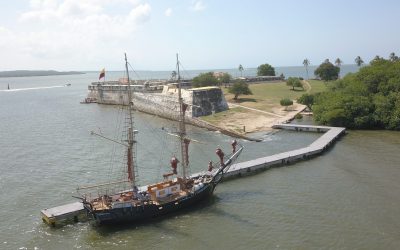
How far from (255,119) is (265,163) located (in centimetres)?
2723

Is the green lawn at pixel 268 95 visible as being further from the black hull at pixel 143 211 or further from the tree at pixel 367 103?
the black hull at pixel 143 211

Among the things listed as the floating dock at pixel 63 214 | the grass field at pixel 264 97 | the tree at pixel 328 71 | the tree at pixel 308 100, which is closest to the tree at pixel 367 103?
the tree at pixel 308 100

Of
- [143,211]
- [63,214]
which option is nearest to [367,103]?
[143,211]

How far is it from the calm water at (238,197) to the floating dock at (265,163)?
1.05 metres

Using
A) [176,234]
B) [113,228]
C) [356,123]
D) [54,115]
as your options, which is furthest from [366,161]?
[54,115]

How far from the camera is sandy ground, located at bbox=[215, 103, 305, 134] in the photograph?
217 ft

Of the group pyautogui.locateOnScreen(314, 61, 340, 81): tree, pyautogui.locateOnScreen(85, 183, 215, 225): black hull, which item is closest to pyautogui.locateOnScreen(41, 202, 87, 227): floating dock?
pyautogui.locateOnScreen(85, 183, 215, 225): black hull

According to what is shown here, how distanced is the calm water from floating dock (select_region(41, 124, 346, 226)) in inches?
41.2

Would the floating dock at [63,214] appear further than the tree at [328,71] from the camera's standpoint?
No

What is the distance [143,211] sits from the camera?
32.6 meters

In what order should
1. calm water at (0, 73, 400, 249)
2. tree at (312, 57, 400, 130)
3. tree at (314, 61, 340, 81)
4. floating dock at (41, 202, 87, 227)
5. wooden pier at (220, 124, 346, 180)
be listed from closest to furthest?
calm water at (0, 73, 400, 249) < floating dock at (41, 202, 87, 227) < wooden pier at (220, 124, 346, 180) < tree at (312, 57, 400, 130) < tree at (314, 61, 340, 81)

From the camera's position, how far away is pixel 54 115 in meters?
90.1

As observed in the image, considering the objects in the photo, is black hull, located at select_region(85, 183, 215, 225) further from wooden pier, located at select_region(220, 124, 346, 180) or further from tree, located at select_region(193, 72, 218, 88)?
tree, located at select_region(193, 72, 218, 88)

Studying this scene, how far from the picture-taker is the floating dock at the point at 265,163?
3231 centimetres
